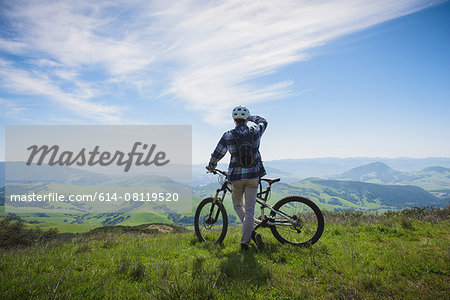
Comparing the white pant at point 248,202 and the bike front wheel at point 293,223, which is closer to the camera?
the white pant at point 248,202

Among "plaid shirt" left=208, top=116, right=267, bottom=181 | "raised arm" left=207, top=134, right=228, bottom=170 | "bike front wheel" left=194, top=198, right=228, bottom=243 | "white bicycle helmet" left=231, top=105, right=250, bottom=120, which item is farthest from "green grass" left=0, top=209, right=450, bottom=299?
"white bicycle helmet" left=231, top=105, right=250, bottom=120

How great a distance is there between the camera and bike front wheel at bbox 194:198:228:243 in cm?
730

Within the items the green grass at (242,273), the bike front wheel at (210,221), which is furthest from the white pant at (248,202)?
the bike front wheel at (210,221)

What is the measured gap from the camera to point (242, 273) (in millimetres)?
4469

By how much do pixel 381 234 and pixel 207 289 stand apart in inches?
254

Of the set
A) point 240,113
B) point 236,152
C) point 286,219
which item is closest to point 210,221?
point 286,219

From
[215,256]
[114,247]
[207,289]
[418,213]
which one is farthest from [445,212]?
[114,247]

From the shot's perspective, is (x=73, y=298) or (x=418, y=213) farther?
(x=418, y=213)

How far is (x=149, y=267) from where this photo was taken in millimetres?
4758

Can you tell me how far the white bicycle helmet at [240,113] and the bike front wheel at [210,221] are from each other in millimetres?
2813

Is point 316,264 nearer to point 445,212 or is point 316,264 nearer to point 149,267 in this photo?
point 149,267

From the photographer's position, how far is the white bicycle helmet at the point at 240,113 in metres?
6.25

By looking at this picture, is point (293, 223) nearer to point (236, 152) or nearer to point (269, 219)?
point (269, 219)

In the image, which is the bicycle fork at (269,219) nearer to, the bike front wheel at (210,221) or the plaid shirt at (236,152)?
the plaid shirt at (236,152)
